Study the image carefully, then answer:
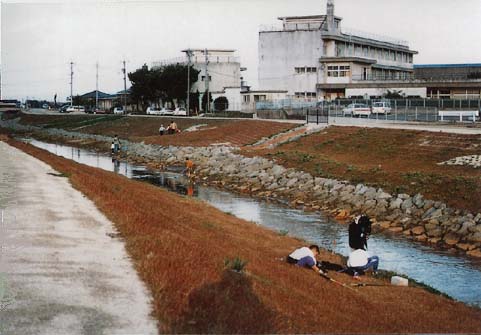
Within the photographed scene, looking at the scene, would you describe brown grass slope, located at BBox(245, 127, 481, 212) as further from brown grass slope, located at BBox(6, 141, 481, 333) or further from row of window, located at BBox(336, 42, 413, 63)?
row of window, located at BBox(336, 42, 413, 63)

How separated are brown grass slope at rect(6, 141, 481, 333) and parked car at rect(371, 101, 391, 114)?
175 ft

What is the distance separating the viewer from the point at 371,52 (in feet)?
359

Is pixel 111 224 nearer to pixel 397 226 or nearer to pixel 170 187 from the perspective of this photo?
pixel 397 226

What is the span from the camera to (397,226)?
92.5 ft

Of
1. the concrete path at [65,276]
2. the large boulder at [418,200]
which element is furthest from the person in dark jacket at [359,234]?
the large boulder at [418,200]

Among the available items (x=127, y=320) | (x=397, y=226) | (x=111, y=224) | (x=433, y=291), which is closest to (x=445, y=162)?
(x=397, y=226)

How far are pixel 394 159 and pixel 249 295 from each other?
32.3 m

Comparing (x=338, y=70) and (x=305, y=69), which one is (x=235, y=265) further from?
(x=305, y=69)

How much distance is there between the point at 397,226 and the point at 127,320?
66.0ft

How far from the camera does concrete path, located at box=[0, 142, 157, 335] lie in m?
9.80

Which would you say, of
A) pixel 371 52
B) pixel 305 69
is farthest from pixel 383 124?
pixel 371 52

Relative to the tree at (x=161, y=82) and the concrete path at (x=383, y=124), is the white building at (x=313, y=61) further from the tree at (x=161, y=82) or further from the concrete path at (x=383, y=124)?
the concrete path at (x=383, y=124)

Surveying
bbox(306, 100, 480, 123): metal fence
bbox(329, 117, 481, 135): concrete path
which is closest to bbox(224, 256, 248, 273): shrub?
bbox(329, 117, 481, 135): concrete path

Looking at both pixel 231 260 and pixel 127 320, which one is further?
pixel 231 260
